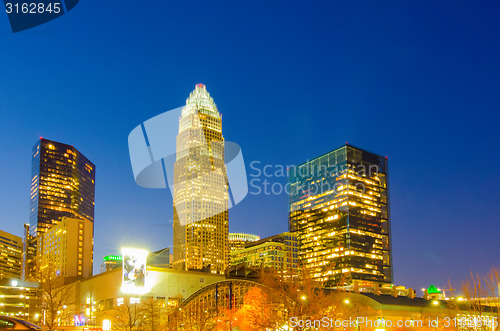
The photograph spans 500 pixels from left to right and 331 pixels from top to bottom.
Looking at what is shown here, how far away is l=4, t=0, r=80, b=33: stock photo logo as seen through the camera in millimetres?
36250

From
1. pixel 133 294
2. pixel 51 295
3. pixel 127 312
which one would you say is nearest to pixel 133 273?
pixel 133 294

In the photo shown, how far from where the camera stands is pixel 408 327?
252 feet

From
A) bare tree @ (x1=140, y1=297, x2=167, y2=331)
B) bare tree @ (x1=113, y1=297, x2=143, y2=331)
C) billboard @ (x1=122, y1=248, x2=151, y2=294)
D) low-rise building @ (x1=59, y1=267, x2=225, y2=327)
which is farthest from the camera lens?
low-rise building @ (x1=59, y1=267, x2=225, y2=327)

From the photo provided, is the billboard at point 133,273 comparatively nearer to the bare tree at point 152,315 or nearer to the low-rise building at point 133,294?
the low-rise building at point 133,294

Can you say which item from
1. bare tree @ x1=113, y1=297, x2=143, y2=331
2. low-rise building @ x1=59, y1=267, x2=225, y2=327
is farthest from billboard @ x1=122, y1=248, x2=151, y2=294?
bare tree @ x1=113, y1=297, x2=143, y2=331

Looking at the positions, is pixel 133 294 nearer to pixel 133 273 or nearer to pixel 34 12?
pixel 133 273

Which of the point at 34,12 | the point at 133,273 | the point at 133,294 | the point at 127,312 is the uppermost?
the point at 34,12

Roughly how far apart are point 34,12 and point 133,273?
72823 millimetres

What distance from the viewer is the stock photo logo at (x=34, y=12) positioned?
3625 centimetres

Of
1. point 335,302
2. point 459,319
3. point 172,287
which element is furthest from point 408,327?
point 172,287

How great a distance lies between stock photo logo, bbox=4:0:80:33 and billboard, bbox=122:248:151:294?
6849 cm

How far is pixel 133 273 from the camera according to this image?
4097 inches

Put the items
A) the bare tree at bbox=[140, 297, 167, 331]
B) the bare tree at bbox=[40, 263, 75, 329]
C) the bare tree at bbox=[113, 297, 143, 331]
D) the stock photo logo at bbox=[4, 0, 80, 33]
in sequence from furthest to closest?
1. the bare tree at bbox=[113, 297, 143, 331]
2. the bare tree at bbox=[140, 297, 167, 331]
3. the bare tree at bbox=[40, 263, 75, 329]
4. the stock photo logo at bbox=[4, 0, 80, 33]

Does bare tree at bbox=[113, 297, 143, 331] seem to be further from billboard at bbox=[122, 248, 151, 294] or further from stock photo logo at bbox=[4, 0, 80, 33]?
stock photo logo at bbox=[4, 0, 80, 33]
